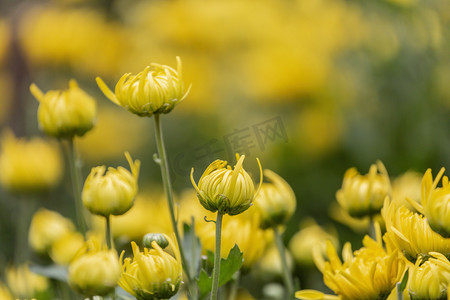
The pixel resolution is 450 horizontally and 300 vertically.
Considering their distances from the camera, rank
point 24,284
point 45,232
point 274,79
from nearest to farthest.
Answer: point 24,284 → point 45,232 → point 274,79

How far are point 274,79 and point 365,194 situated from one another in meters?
1.19

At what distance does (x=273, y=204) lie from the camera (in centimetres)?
84

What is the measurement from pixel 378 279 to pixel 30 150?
720 mm

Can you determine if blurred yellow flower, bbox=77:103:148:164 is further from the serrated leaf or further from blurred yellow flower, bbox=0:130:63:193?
the serrated leaf

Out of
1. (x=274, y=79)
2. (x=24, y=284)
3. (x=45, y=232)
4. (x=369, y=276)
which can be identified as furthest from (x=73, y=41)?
(x=369, y=276)

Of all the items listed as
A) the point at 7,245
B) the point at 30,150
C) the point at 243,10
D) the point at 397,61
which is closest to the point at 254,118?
the point at 243,10

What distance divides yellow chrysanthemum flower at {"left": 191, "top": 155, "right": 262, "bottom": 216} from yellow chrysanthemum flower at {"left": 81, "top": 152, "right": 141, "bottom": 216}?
0.38ft

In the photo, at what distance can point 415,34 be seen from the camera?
1.61 metres

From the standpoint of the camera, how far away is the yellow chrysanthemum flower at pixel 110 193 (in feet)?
2.33

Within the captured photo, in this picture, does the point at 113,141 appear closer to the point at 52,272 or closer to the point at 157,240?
the point at 52,272

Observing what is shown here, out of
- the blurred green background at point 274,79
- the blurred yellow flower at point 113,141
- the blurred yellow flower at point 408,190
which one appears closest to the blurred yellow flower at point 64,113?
the blurred yellow flower at point 408,190

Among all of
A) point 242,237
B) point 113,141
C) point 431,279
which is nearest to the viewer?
point 431,279

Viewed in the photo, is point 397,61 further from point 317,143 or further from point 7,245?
point 7,245

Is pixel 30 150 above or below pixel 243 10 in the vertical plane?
below
